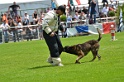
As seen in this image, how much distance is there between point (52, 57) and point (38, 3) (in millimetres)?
21346

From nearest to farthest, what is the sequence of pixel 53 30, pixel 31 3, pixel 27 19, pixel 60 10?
pixel 60 10
pixel 53 30
pixel 27 19
pixel 31 3

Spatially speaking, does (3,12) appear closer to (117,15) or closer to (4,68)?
(117,15)

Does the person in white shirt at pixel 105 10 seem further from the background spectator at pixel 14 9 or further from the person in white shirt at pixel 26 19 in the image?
the background spectator at pixel 14 9

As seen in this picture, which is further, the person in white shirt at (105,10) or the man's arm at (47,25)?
the person in white shirt at (105,10)

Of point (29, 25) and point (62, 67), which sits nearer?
point (62, 67)

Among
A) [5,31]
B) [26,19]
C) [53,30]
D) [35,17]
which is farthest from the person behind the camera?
[35,17]

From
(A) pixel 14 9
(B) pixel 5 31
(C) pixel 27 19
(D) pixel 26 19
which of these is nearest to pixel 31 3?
(A) pixel 14 9

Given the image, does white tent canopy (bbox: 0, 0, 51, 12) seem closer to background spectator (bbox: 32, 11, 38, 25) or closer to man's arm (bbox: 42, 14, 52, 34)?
background spectator (bbox: 32, 11, 38, 25)

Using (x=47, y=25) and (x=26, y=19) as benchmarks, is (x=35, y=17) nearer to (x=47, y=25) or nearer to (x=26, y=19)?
(x=26, y=19)

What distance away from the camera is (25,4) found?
35000 mm

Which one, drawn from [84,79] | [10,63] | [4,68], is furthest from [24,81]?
[10,63]

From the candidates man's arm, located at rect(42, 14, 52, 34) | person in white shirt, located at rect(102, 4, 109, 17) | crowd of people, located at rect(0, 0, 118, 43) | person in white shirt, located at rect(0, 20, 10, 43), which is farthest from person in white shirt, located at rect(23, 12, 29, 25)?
man's arm, located at rect(42, 14, 52, 34)

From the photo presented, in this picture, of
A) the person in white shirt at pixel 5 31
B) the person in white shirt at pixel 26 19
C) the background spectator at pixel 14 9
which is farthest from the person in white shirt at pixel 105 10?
the person in white shirt at pixel 5 31

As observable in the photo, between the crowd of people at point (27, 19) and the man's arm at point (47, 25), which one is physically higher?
the man's arm at point (47, 25)
